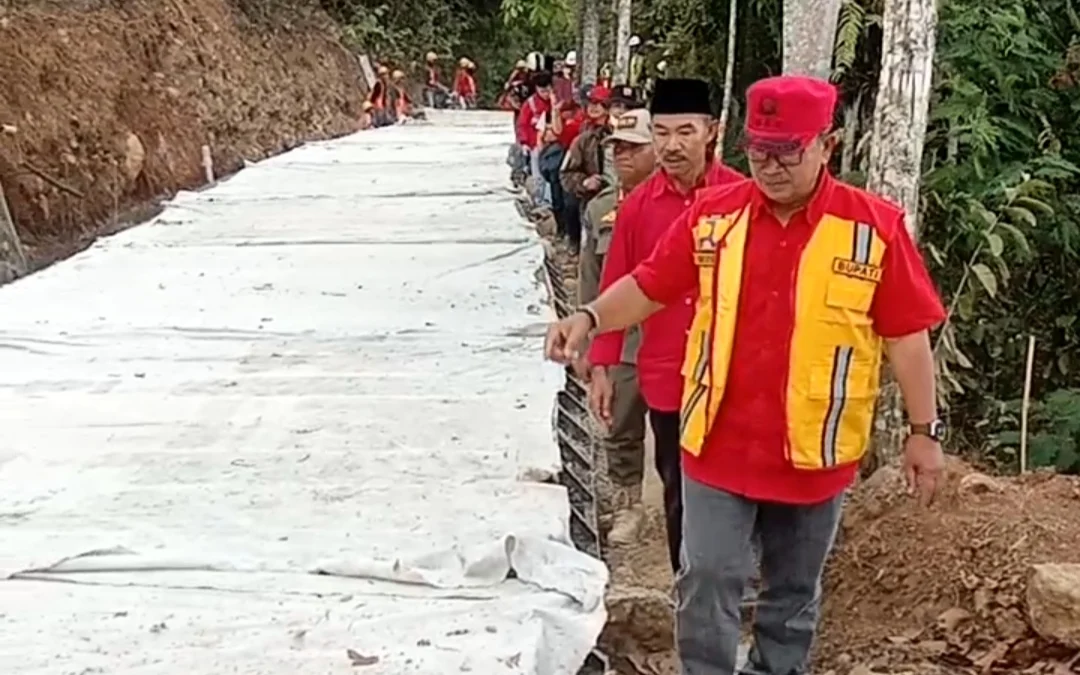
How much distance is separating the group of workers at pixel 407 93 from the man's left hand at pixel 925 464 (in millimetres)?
21256

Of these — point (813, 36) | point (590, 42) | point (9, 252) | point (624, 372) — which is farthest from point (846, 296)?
point (590, 42)

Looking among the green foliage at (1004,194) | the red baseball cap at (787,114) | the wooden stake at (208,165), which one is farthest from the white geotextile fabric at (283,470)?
the wooden stake at (208,165)

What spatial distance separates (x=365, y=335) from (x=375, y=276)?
1664mm

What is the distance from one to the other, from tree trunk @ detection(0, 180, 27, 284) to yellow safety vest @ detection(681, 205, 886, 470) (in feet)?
25.1

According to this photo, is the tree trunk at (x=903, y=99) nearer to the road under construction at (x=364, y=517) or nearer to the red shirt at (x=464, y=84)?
the road under construction at (x=364, y=517)

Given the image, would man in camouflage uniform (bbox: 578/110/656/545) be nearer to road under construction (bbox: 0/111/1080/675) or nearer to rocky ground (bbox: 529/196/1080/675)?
road under construction (bbox: 0/111/1080/675)

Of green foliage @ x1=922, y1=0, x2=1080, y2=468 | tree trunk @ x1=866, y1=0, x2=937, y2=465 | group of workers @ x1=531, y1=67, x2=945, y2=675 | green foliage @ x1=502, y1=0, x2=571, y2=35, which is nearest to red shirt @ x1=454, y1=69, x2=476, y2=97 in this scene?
green foliage @ x1=502, y1=0, x2=571, y2=35

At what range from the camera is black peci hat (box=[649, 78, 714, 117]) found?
4.14 meters

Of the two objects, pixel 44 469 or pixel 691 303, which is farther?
pixel 44 469

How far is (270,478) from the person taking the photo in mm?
4605

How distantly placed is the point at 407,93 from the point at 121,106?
14697 mm

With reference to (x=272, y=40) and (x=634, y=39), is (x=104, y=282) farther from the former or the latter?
(x=272, y=40)

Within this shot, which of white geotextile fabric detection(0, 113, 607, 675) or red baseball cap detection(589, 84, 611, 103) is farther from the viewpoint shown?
red baseball cap detection(589, 84, 611, 103)

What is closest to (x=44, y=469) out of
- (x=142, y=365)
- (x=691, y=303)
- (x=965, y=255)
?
(x=142, y=365)
